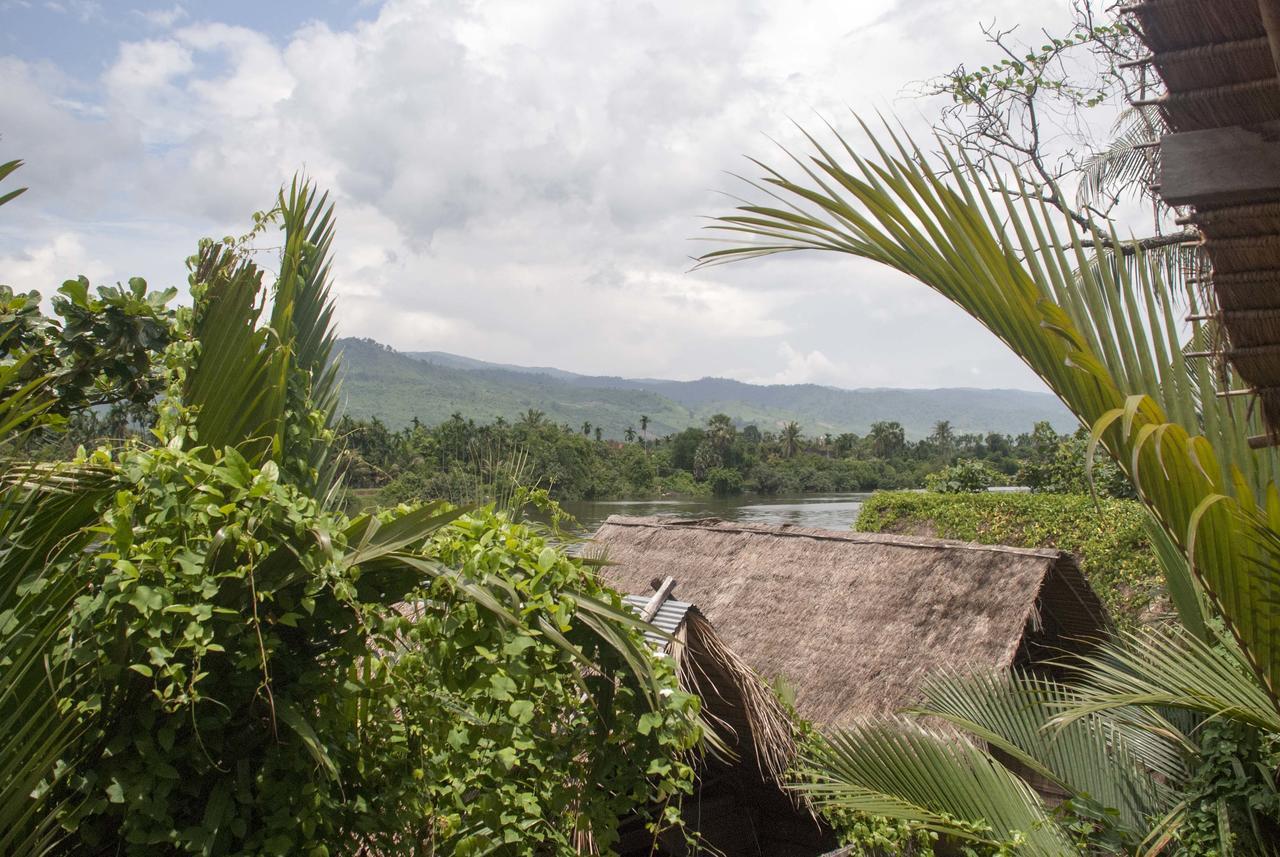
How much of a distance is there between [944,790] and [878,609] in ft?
15.0

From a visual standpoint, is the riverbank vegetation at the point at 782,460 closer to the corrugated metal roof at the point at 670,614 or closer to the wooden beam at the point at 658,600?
the wooden beam at the point at 658,600

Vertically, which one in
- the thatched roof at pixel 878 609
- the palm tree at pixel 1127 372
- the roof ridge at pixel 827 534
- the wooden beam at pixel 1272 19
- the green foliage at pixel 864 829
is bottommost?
the green foliage at pixel 864 829

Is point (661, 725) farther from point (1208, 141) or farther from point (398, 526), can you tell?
point (1208, 141)

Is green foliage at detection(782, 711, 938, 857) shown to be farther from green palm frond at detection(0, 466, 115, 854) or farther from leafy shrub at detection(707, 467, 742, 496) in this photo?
leafy shrub at detection(707, 467, 742, 496)

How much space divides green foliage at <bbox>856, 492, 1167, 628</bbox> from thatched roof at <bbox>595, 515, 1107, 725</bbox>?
1.21 metres

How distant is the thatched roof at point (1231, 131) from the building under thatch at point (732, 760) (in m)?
2.87

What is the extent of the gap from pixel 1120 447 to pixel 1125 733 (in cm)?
293

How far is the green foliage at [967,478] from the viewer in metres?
16.5

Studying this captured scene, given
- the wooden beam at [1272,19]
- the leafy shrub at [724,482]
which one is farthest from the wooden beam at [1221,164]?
the leafy shrub at [724,482]

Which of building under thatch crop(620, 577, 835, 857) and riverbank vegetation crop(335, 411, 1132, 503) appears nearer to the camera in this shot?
building under thatch crop(620, 577, 835, 857)

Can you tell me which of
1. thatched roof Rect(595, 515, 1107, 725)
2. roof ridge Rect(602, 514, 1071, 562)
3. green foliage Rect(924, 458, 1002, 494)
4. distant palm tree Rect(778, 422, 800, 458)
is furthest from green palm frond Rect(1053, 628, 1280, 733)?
distant palm tree Rect(778, 422, 800, 458)

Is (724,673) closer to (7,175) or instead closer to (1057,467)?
(7,175)

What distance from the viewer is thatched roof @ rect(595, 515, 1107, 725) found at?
24.1 feet

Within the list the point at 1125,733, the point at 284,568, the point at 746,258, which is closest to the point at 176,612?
Answer: the point at 284,568
